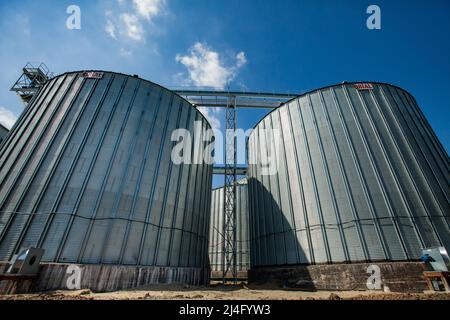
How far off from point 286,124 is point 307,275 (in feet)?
36.0

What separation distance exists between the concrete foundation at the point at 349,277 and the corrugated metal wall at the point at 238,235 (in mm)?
9799

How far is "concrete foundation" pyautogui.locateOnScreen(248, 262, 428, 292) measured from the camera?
33.7 ft

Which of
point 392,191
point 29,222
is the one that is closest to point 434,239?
point 392,191

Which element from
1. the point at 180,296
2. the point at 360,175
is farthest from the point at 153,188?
the point at 360,175

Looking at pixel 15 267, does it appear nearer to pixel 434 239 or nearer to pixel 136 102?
pixel 136 102

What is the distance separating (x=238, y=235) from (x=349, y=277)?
49.0ft

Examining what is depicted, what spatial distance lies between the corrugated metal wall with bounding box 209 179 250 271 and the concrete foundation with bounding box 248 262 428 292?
32.1ft

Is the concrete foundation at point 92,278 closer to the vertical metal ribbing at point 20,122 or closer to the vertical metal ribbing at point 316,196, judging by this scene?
the vertical metal ribbing at point 20,122

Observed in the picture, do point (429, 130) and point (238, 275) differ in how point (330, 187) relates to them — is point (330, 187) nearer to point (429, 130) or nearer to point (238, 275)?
point (429, 130)

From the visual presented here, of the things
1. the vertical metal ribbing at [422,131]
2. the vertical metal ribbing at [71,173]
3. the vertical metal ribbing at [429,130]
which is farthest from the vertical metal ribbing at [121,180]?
the vertical metal ribbing at [429,130]

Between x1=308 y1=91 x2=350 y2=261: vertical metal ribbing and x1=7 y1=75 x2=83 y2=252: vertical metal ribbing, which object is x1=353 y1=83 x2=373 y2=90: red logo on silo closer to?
x1=308 y1=91 x2=350 y2=261: vertical metal ribbing

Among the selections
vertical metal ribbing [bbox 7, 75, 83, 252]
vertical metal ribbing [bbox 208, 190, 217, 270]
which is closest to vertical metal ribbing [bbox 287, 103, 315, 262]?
vertical metal ribbing [bbox 208, 190, 217, 270]

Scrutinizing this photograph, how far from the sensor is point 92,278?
9.85m

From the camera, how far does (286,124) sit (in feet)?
59.0
